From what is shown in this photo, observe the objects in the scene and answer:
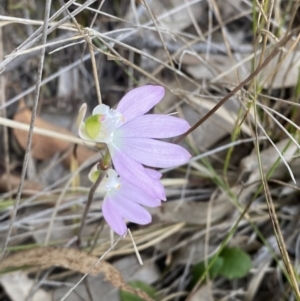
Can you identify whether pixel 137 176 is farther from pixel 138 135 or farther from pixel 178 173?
pixel 178 173

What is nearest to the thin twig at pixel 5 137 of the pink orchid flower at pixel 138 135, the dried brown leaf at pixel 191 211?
the dried brown leaf at pixel 191 211

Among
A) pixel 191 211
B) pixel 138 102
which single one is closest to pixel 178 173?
pixel 191 211

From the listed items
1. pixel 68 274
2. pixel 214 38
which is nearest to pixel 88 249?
pixel 68 274

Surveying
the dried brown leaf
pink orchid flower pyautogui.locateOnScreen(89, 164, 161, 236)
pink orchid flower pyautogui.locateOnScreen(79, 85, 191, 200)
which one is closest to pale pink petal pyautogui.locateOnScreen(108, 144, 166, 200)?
pink orchid flower pyautogui.locateOnScreen(79, 85, 191, 200)

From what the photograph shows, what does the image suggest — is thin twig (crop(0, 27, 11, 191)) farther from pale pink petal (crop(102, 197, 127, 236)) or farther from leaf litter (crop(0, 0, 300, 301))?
pale pink petal (crop(102, 197, 127, 236))

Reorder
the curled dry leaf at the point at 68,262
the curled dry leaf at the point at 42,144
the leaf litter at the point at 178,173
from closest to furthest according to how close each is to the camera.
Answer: the curled dry leaf at the point at 68,262, the leaf litter at the point at 178,173, the curled dry leaf at the point at 42,144

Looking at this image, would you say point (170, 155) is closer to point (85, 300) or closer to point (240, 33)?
point (85, 300)

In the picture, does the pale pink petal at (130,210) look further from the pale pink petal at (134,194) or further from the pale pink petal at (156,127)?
the pale pink petal at (156,127)
